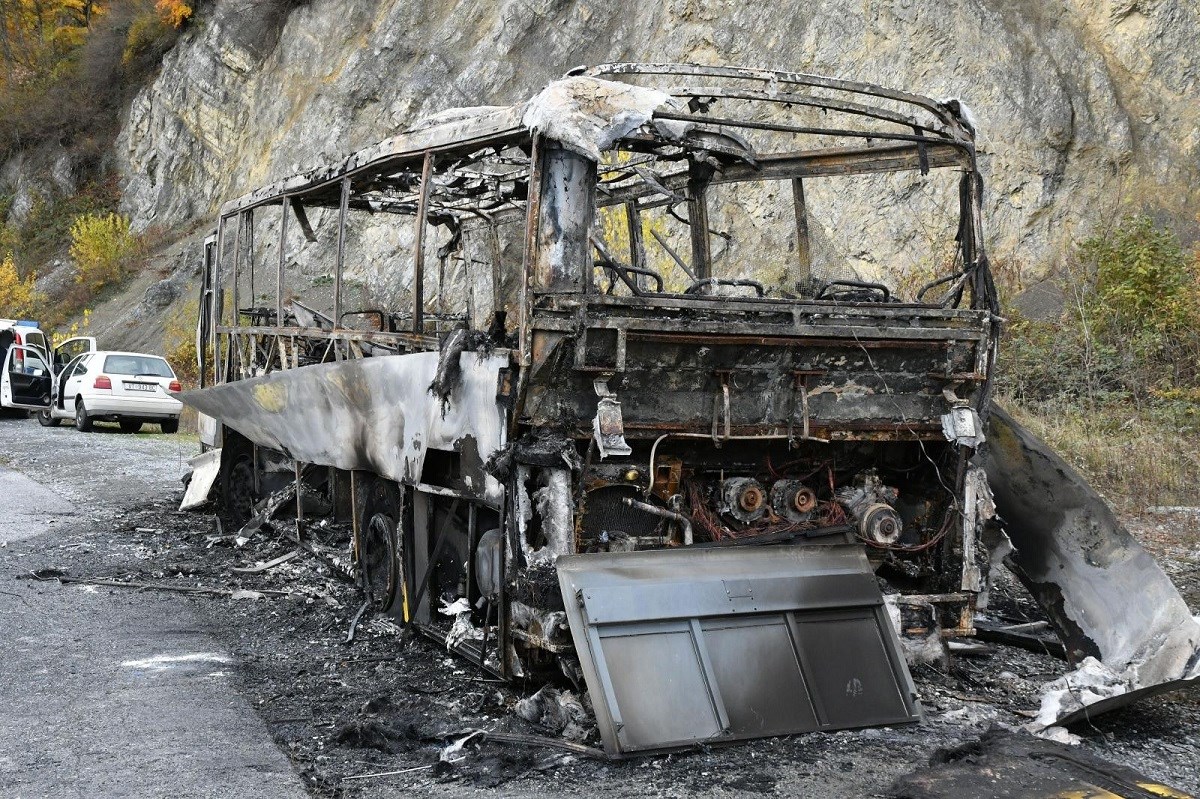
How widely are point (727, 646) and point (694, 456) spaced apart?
112cm

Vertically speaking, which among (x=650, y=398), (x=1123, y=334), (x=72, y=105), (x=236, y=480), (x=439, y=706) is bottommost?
(x=439, y=706)

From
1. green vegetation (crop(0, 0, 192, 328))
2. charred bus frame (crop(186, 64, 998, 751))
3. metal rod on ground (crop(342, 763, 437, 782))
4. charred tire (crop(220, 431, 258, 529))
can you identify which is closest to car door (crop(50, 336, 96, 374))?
green vegetation (crop(0, 0, 192, 328))

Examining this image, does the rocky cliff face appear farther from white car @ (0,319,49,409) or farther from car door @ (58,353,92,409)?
car door @ (58,353,92,409)

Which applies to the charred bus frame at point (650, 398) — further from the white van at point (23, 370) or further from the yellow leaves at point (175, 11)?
the yellow leaves at point (175, 11)

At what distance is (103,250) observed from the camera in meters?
35.7

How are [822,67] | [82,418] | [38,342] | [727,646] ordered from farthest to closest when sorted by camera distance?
[38,342]
[822,67]
[82,418]
[727,646]

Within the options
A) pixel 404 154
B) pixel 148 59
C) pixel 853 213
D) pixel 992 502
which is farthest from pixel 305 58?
pixel 992 502

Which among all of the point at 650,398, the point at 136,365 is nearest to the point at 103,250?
the point at 136,365

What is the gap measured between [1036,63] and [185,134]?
27.4 meters

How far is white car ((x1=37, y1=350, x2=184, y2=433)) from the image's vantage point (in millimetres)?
19547

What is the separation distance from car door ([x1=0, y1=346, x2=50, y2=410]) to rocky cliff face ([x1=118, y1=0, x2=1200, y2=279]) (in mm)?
10030

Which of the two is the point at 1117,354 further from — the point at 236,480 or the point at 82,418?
the point at 82,418

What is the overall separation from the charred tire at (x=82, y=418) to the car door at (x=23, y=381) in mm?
2738

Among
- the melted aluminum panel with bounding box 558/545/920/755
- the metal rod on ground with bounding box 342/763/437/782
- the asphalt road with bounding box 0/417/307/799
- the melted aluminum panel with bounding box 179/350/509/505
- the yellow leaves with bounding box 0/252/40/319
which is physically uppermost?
the yellow leaves with bounding box 0/252/40/319
